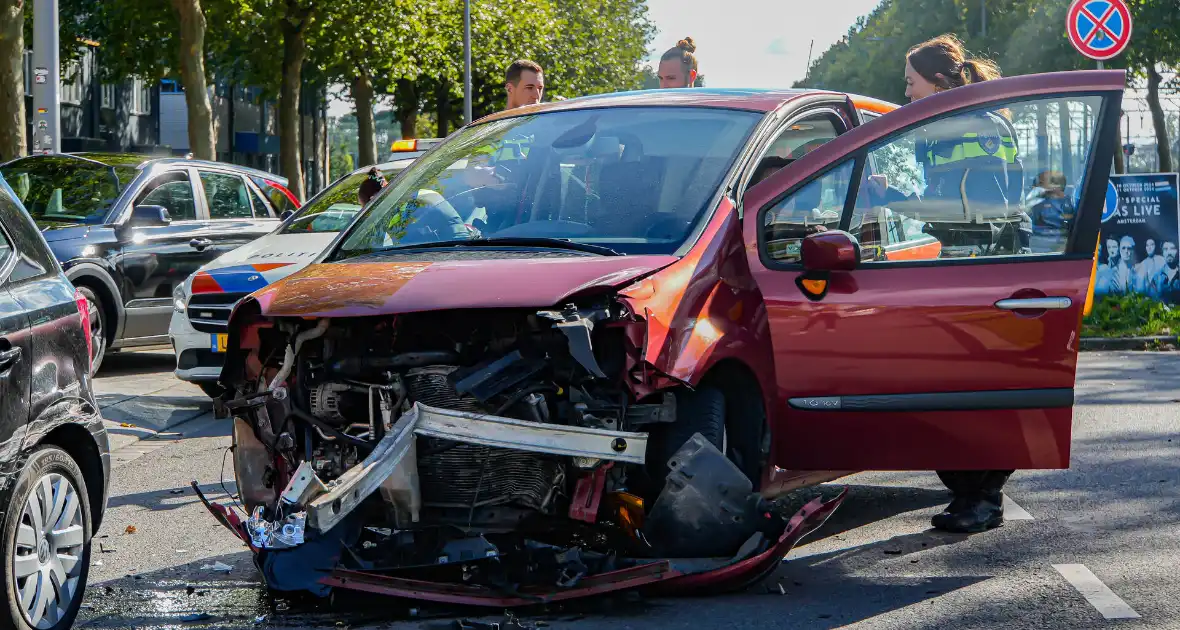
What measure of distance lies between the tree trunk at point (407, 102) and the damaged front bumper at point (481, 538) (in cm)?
4492

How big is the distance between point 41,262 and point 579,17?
55460 millimetres

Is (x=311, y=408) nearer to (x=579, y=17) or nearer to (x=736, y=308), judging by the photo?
(x=736, y=308)

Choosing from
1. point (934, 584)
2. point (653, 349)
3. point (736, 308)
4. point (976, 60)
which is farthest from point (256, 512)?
point (976, 60)

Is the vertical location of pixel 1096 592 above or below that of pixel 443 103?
below

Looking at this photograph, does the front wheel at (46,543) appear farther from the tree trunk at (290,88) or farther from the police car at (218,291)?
the tree trunk at (290,88)

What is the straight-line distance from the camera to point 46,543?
4762mm

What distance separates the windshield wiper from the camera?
5.42 m

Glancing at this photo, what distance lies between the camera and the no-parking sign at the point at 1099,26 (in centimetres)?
1494

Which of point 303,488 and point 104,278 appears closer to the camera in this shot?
point 303,488

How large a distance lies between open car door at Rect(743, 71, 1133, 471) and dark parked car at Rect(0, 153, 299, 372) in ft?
24.3

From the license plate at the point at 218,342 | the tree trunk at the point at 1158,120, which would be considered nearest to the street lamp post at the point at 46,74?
the license plate at the point at 218,342

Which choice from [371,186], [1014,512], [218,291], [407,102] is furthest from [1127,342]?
[407,102]

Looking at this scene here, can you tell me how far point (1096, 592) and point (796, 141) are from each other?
2157 mm

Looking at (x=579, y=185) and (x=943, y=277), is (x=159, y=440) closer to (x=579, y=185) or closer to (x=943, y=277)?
(x=579, y=185)
